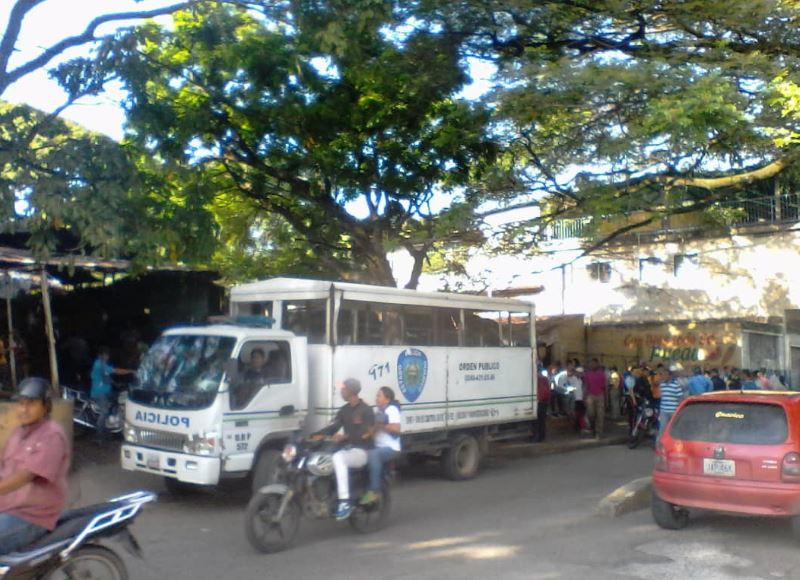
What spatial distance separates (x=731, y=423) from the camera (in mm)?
8938

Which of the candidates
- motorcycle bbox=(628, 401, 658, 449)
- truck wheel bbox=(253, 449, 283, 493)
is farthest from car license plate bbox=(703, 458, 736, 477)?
motorcycle bbox=(628, 401, 658, 449)

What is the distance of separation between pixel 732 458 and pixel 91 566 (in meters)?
5.95

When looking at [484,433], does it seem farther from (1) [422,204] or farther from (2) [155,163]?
(2) [155,163]

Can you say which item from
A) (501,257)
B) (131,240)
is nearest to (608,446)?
(501,257)

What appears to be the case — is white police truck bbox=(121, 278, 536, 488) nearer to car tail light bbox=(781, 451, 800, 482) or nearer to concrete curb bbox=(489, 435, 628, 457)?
concrete curb bbox=(489, 435, 628, 457)

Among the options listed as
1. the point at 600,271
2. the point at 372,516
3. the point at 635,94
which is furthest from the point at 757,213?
the point at 372,516

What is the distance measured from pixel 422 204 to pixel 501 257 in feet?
11.4

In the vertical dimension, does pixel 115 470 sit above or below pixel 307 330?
below

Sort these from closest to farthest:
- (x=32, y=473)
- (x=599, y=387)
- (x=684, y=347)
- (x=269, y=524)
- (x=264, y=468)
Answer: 1. (x=32, y=473)
2. (x=269, y=524)
3. (x=264, y=468)
4. (x=599, y=387)
5. (x=684, y=347)

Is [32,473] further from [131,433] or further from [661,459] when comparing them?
[661,459]

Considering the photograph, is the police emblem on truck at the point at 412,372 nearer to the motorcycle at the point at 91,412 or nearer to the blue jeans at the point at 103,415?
the motorcycle at the point at 91,412

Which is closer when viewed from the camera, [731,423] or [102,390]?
[731,423]

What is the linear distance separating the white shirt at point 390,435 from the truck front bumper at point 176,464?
6.26ft

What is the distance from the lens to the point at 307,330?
1182 cm
